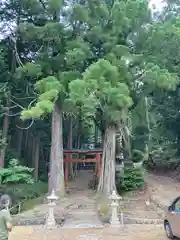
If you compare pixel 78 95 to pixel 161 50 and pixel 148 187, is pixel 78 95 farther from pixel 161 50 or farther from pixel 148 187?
pixel 148 187

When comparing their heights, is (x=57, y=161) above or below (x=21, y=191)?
above

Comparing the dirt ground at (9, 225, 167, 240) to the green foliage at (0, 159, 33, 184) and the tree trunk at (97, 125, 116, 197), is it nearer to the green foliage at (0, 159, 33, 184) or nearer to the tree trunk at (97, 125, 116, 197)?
the green foliage at (0, 159, 33, 184)

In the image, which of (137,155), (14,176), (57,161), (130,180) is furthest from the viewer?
(137,155)

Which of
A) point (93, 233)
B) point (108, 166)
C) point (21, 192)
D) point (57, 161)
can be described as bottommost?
point (93, 233)

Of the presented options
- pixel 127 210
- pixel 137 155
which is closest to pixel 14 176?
pixel 127 210

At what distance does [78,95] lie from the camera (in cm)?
1160

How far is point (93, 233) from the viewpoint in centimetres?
898

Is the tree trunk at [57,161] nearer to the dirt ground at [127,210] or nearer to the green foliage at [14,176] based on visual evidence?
the dirt ground at [127,210]

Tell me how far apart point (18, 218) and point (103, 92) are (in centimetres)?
536

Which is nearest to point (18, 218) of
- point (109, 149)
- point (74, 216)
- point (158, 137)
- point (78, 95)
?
point (74, 216)

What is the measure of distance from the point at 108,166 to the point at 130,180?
1.65 metres

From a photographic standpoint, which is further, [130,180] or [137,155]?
[137,155]

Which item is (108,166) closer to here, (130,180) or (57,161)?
(130,180)

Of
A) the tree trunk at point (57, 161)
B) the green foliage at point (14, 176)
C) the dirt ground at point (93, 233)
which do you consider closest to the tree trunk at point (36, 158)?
the tree trunk at point (57, 161)
